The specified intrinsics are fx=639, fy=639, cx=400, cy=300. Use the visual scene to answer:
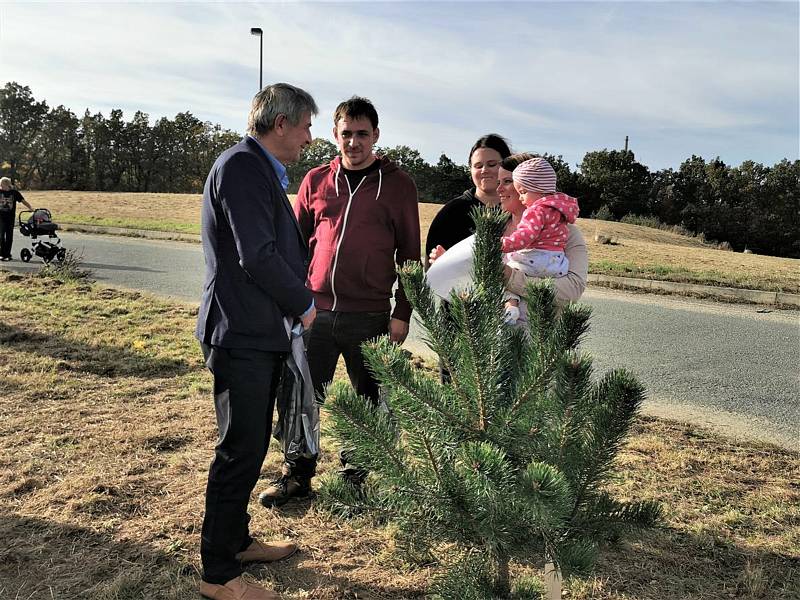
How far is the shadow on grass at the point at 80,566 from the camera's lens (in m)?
2.64

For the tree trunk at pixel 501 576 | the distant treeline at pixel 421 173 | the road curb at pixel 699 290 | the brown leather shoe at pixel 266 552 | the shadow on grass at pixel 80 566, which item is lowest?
the shadow on grass at pixel 80 566

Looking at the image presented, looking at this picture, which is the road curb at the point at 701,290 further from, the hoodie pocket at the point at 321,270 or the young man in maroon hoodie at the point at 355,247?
the hoodie pocket at the point at 321,270

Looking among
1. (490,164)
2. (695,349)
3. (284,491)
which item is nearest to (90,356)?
(284,491)

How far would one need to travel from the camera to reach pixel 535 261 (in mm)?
2393

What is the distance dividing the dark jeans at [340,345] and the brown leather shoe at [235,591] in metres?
0.82

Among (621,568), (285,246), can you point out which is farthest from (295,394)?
(621,568)

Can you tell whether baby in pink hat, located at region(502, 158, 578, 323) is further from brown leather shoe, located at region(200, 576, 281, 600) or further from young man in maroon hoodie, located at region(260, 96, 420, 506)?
brown leather shoe, located at region(200, 576, 281, 600)

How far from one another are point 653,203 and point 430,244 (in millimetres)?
43292

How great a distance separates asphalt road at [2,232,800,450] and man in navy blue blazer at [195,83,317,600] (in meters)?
3.72

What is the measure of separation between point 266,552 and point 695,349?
596 cm

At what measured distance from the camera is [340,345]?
11.1 feet

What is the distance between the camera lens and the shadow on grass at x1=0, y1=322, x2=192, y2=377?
5664 millimetres

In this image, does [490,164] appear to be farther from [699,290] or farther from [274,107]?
[699,290]

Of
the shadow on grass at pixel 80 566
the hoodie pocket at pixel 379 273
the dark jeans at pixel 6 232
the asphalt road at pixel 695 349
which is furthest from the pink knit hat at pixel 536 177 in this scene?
the dark jeans at pixel 6 232
